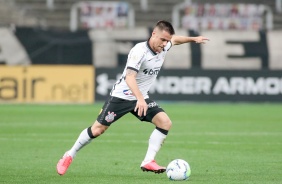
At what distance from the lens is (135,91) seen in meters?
10.7

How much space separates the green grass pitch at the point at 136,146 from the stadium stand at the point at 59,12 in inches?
307

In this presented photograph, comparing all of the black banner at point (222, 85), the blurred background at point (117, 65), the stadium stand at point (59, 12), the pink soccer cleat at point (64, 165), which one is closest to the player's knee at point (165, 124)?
the pink soccer cleat at point (64, 165)

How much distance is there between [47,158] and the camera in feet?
43.3

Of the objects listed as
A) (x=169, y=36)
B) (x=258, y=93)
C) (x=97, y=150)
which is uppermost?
(x=169, y=36)

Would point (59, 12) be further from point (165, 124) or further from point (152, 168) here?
point (152, 168)

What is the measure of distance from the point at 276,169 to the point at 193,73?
51.9ft

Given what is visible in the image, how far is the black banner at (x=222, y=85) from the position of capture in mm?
27391

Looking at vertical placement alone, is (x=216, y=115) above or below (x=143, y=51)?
below

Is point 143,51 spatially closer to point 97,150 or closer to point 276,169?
point 276,169

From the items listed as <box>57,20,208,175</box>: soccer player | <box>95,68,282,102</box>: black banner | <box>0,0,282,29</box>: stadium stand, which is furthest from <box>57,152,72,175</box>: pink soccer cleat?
<box>0,0,282,29</box>: stadium stand

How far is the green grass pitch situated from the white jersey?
41.6 inches

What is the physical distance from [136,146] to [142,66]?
426 cm

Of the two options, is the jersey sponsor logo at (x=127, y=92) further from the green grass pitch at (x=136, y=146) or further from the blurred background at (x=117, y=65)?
→ the blurred background at (x=117, y=65)

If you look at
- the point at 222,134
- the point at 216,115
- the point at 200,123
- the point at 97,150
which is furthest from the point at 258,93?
the point at 97,150
